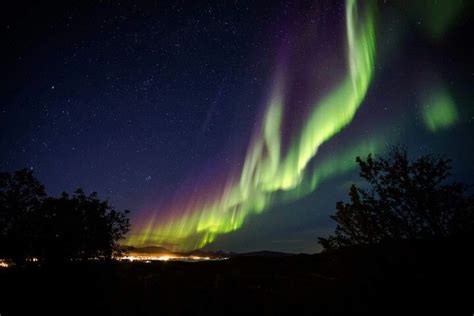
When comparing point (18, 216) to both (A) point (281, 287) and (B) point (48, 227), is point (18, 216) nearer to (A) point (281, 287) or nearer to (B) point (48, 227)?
(B) point (48, 227)

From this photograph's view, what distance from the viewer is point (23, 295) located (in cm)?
999

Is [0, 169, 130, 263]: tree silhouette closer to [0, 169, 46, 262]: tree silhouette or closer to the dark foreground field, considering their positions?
[0, 169, 46, 262]: tree silhouette

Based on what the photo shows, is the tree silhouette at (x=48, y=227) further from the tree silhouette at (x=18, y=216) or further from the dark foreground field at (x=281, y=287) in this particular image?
the dark foreground field at (x=281, y=287)

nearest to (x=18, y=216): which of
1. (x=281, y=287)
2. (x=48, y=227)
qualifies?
(x=48, y=227)

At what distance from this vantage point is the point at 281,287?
862 cm

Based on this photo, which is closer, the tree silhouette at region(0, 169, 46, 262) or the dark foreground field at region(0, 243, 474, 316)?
the dark foreground field at region(0, 243, 474, 316)

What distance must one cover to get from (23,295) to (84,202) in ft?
74.0

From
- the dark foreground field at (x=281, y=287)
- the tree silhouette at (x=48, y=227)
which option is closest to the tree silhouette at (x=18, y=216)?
the tree silhouette at (x=48, y=227)

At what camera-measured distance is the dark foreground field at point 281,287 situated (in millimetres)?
6238

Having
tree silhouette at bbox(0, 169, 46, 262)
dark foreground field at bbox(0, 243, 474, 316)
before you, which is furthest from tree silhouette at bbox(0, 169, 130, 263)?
dark foreground field at bbox(0, 243, 474, 316)

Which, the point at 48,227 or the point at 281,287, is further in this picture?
the point at 48,227

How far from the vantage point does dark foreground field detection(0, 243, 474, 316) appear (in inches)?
246

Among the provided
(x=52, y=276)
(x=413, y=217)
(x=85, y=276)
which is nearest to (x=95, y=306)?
(x=85, y=276)

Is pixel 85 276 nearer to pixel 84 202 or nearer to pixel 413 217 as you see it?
pixel 413 217
